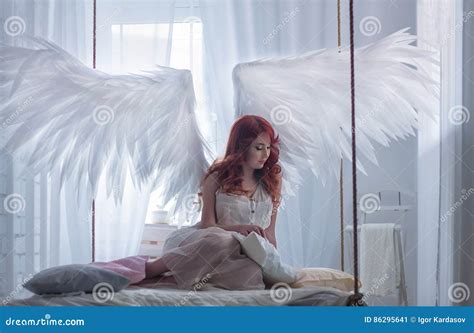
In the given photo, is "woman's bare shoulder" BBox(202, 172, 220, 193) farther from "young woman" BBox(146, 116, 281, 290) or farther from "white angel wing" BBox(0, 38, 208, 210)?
"white angel wing" BBox(0, 38, 208, 210)

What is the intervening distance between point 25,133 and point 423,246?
5.26 ft

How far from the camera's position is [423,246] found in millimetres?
A: 2916

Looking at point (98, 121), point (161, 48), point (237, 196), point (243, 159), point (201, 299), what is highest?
point (161, 48)

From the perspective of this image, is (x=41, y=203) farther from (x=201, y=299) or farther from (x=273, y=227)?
(x=201, y=299)

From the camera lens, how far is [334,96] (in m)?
2.62

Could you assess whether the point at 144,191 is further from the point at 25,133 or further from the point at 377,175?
the point at 377,175

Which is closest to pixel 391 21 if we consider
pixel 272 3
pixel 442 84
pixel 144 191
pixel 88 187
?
pixel 272 3

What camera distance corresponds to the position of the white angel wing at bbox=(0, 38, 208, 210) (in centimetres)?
252

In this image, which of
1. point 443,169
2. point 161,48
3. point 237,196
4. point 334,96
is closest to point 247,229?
point 237,196

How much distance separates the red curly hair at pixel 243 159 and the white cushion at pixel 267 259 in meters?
0.36

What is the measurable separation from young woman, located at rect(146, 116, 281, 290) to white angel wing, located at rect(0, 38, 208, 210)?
0.60ft

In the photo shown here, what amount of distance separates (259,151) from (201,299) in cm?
72

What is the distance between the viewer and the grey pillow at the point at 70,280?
2.00 meters

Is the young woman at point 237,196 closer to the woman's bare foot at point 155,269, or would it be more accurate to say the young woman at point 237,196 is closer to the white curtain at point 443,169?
the woman's bare foot at point 155,269
